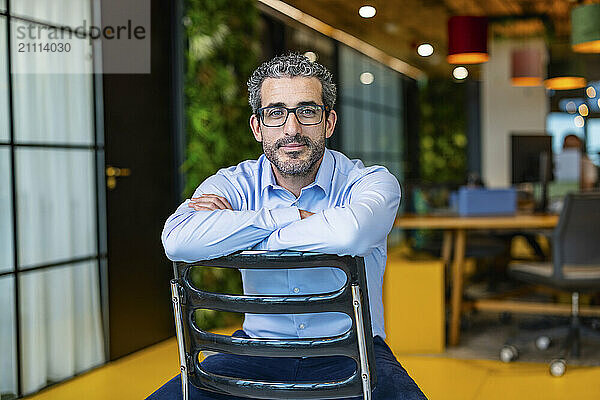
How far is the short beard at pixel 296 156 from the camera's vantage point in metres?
1.84

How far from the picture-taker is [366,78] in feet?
29.3

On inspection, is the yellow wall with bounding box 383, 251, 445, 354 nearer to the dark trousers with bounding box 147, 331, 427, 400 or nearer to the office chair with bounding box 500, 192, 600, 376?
the office chair with bounding box 500, 192, 600, 376

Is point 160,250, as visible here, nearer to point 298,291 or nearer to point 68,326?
point 68,326

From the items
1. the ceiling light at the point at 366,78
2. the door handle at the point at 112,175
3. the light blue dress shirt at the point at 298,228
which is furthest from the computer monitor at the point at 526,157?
the light blue dress shirt at the point at 298,228

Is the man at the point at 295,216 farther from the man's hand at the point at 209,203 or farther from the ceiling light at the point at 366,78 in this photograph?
the ceiling light at the point at 366,78

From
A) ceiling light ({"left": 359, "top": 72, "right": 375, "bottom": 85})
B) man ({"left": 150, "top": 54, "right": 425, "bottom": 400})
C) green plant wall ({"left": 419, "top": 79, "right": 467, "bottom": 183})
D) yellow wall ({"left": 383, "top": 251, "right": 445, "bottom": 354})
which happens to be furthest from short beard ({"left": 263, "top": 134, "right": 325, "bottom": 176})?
green plant wall ({"left": 419, "top": 79, "right": 467, "bottom": 183})

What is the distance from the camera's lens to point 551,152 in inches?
220

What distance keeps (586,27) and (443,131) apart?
249 inches

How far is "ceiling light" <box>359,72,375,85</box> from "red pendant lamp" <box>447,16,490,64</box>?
7.75 feet

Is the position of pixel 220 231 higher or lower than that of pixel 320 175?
lower

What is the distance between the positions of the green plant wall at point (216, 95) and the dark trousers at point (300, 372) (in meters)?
2.73

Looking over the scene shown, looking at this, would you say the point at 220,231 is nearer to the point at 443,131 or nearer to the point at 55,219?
the point at 55,219

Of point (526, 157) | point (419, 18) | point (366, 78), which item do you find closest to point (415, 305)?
point (526, 157)

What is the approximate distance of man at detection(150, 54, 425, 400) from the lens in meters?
1.63
